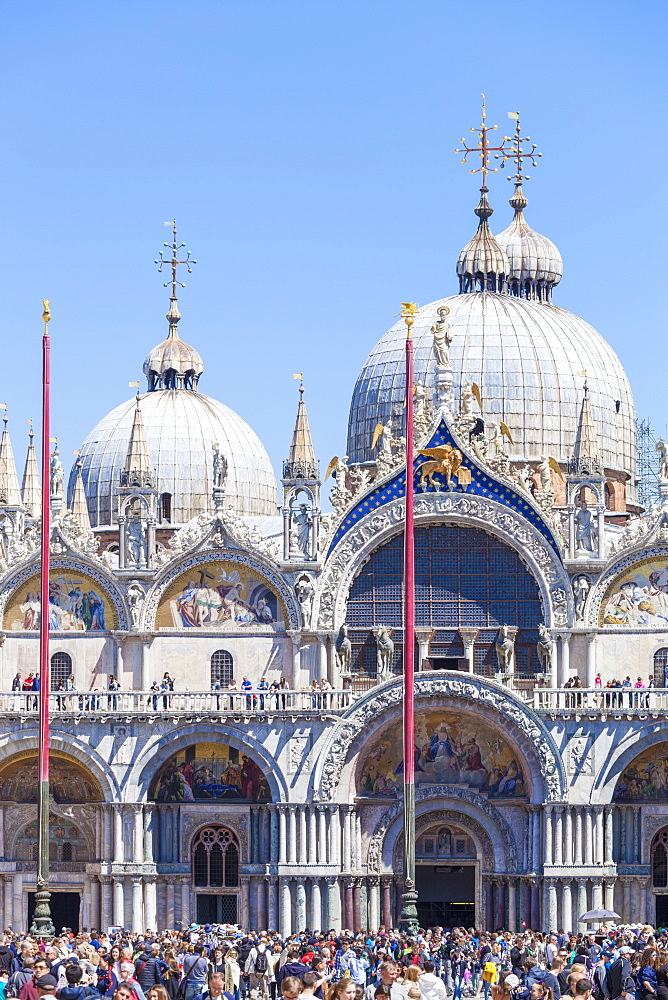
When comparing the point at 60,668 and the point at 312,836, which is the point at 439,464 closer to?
the point at 312,836

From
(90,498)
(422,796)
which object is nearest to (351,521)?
(422,796)

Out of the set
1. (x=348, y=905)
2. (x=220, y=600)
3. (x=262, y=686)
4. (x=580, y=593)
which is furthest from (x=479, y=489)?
(x=348, y=905)

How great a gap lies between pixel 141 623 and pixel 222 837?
6.62 m

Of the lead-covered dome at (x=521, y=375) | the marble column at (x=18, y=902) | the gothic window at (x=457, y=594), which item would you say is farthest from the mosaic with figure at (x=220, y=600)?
the lead-covered dome at (x=521, y=375)

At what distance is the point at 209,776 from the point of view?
70000mm

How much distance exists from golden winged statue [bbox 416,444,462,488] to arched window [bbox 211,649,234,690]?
25.0 ft

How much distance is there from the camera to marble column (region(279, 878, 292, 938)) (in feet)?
222

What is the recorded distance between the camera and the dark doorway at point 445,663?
71062mm

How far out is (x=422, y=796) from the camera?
6938cm

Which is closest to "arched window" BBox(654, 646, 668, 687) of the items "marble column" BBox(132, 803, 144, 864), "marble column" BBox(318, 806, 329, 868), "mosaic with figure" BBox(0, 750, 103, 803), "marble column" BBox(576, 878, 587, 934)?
"marble column" BBox(576, 878, 587, 934)

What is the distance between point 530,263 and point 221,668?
2146 cm

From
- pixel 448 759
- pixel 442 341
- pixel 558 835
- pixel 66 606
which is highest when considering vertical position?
pixel 442 341

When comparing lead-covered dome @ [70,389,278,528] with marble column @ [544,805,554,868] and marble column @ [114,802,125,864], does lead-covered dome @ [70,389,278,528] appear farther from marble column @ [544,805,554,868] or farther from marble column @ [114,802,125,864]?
marble column @ [544,805,554,868]

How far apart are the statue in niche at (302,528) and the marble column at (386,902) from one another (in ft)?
31.5
